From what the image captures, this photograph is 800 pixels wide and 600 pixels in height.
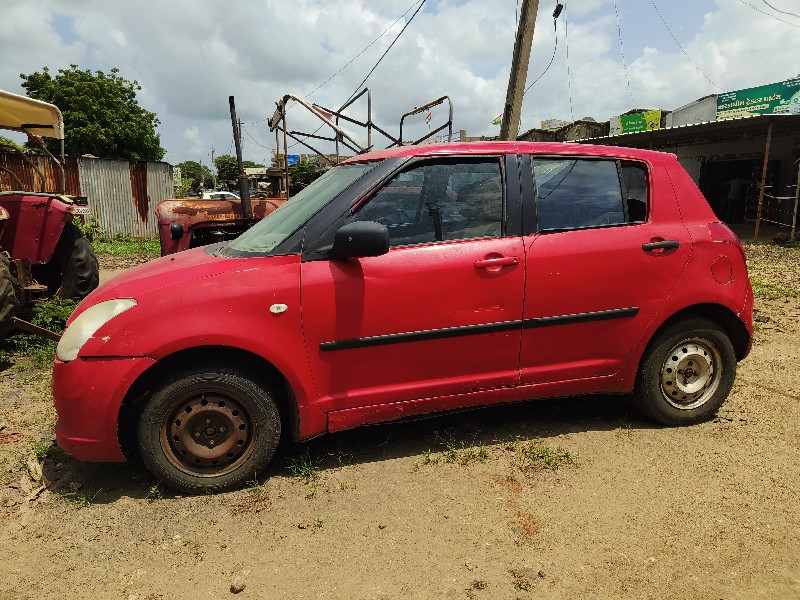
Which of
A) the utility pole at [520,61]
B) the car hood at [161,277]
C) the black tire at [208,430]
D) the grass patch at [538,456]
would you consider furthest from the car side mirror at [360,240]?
the utility pole at [520,61]

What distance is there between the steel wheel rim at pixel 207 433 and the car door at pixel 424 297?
0.42 m

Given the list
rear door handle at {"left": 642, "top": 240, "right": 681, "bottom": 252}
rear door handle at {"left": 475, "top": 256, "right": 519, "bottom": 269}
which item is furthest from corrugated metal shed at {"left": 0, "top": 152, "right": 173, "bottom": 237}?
rear door handle at {"left": 642, "top": 240, "right": 681, "bottom": 252}

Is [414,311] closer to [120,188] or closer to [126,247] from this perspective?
[126,247]

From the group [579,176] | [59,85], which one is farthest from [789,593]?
[59,85]

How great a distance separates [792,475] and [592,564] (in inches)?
54.8

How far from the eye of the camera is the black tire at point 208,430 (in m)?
2.57

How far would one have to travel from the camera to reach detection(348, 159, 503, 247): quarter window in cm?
287

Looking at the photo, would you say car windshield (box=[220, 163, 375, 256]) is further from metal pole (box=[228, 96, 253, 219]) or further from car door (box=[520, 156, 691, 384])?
metal pole (box=[228, 96, 253, 219])

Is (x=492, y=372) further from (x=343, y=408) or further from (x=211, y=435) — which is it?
(x=211, y=435)

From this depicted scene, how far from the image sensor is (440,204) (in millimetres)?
2938

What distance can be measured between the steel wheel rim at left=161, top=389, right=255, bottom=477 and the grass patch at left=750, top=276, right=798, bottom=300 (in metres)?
6.82

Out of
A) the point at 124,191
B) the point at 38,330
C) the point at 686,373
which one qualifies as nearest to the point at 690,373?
the point at 686,373

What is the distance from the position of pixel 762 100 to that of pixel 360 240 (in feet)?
71.1

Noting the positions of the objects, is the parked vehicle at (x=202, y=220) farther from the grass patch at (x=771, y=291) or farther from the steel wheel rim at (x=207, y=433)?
the grass patch at (x=771, y=291)
